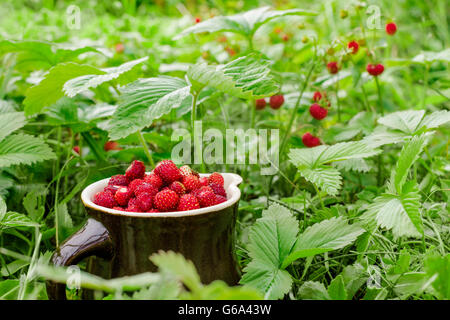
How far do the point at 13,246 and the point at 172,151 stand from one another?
13.5 inches

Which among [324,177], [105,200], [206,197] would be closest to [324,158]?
[324,177]

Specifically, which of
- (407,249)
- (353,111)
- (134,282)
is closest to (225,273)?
(134,282)

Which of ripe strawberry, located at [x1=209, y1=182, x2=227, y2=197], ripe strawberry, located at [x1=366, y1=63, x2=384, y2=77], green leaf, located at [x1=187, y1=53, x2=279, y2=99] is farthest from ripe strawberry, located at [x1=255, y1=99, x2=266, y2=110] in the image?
ripe strawberry, located at [x1=209, y1=182, x2=227, y2=197]

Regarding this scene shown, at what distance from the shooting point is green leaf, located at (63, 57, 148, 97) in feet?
2.33

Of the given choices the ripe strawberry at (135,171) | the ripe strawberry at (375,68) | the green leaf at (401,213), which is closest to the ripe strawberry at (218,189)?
the ripe strawberry at (135,171)

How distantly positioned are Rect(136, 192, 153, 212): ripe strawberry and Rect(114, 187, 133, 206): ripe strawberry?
2cm

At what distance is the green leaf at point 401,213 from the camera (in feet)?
1.94

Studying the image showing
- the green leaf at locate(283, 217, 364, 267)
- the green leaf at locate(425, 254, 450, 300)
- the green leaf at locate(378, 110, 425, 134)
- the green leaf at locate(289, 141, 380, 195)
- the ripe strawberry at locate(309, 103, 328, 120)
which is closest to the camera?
the green leaf at locate(425, 254, 450, 300)

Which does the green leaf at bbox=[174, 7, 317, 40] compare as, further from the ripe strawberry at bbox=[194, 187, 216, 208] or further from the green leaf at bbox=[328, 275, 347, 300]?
the green leaf at bbox=[328, 275, 347, 300]

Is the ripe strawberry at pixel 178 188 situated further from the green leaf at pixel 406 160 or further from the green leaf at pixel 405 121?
the green leaf at pixel 405 121

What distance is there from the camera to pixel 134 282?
435 mm

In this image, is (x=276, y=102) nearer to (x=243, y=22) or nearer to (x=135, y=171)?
(x=243, y=22)

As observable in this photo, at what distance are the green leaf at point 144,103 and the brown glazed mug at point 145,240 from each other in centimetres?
13

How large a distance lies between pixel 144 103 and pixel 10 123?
305 millimetres
